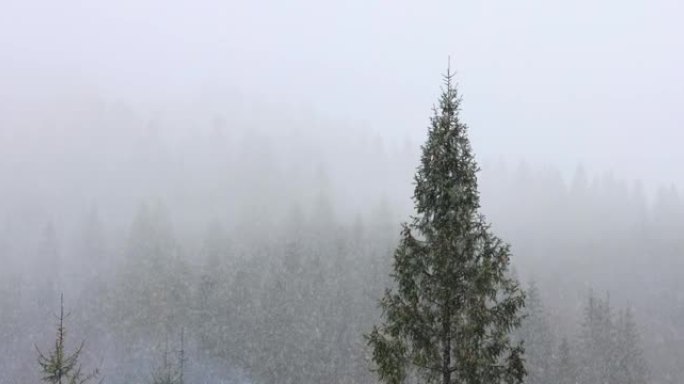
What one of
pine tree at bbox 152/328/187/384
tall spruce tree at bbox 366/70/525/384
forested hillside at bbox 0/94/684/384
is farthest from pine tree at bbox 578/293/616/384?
tall spruce tree at bbox 366/70/525/384

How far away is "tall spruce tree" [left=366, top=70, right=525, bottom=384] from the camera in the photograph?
492 inches

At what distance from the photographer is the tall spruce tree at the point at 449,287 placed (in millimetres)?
12508

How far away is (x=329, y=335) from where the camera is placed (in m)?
91.9

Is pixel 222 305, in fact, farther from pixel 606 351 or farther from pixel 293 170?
pixel 293 170

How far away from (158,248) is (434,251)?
347 feet

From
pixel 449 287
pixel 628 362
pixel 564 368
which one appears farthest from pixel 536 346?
pixel 449 287

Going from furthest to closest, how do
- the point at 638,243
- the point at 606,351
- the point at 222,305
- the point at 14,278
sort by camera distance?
the point at 638,243, the point at 14,278, the point at 222,305, the point at 606,351

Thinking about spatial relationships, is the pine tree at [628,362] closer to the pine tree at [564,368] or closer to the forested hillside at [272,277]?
the forested hillside at [272,277]

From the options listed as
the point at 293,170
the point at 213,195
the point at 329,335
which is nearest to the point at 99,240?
the point at 213,195

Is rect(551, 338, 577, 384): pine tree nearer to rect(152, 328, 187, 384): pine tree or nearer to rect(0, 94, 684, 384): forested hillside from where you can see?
rect(0, 94, 684, 384): forested hillside

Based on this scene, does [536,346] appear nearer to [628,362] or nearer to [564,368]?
[564,368]

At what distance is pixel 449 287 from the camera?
42.4 feet

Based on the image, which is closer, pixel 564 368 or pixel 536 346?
pixel 564 368

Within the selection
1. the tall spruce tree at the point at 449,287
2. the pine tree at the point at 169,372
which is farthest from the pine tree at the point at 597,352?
the tall spruce tree at the point at 449,287
